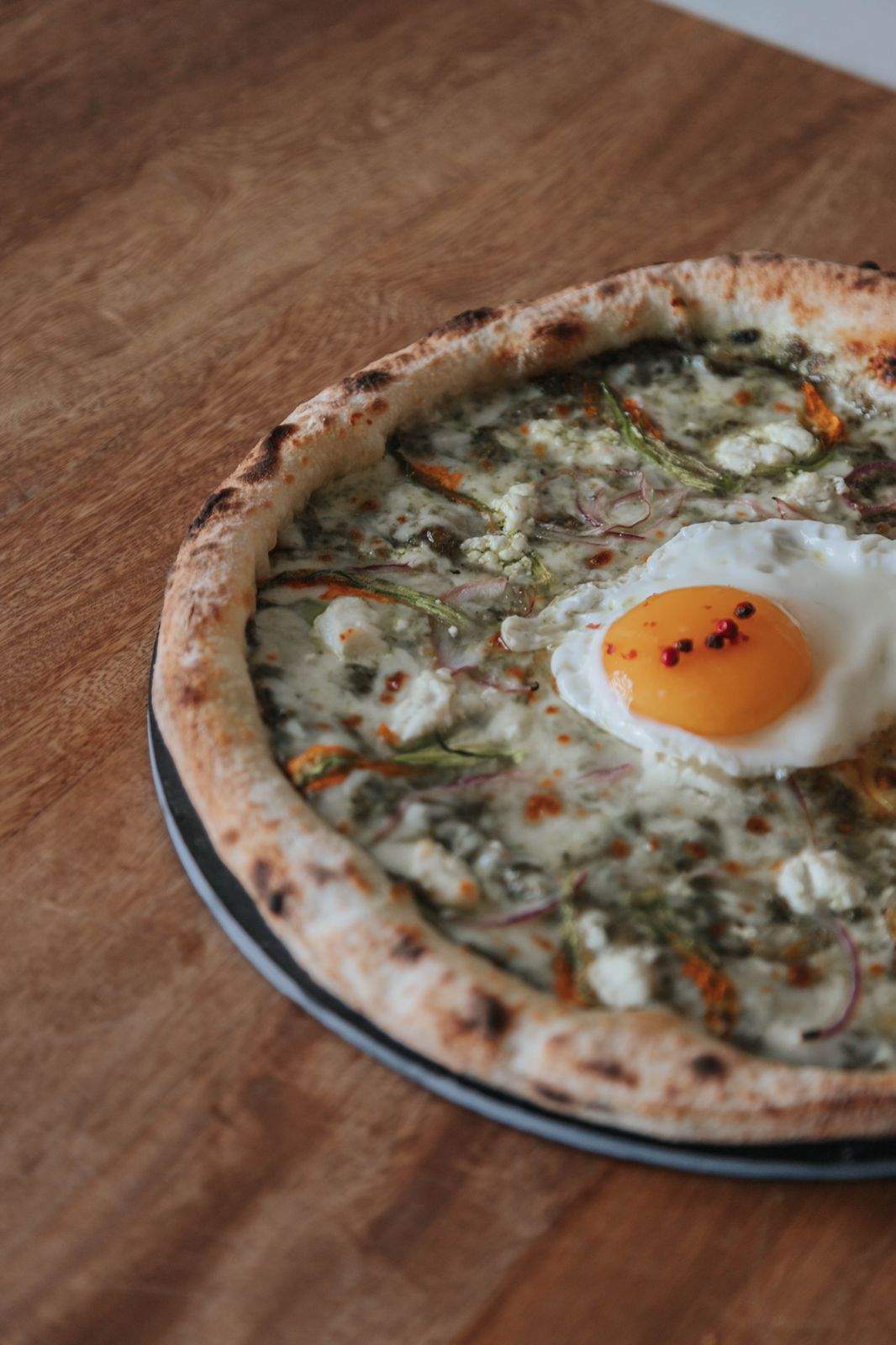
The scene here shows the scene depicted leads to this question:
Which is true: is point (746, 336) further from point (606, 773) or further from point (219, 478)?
point (606, 773)

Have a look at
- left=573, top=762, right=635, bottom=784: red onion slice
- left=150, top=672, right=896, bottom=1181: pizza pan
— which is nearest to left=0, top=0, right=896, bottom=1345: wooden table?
left=150, top=672, right=896, bottom=1181: pizza pan

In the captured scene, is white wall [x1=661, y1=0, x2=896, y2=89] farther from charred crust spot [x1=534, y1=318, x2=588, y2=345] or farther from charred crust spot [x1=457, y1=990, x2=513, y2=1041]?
charred crust spot [x1=457, y1=990, x2=513, y2=1041]

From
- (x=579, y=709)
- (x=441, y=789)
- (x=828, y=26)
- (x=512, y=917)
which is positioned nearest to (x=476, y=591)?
(x=579, y=709)

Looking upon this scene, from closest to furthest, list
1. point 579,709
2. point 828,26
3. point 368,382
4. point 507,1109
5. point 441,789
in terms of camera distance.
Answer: point 507,1109
point 441,789
point 579,709
point 368,382
point 828,26

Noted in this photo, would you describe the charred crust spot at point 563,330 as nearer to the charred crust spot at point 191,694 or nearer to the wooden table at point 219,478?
the wooden table at point 219,478

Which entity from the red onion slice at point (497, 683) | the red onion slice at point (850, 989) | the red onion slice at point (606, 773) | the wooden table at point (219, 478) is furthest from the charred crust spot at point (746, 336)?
the red onion slice at point (850, 989)

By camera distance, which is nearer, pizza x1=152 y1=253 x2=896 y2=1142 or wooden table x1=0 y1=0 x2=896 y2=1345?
wooden table x1=0 y1=0 x2=896 y2=1345
